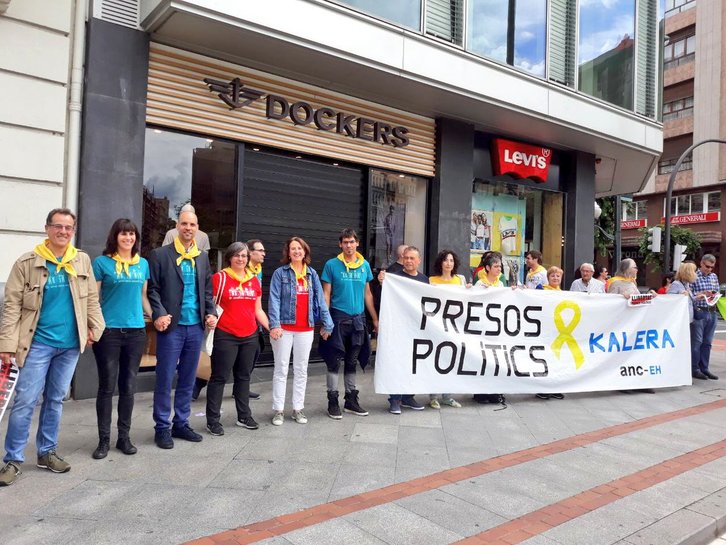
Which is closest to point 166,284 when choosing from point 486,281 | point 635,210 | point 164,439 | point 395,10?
point 164,439

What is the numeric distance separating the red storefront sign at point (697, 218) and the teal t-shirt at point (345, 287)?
3855 centimetres

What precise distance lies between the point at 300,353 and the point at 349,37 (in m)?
4.32

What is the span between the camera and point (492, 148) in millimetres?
10812

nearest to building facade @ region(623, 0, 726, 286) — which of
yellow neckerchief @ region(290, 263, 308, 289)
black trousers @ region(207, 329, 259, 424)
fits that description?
yellow neckerchief @ region(290, 263, 308, 289)

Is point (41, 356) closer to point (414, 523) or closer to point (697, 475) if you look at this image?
point (414, 523)

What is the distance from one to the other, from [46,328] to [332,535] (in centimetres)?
244

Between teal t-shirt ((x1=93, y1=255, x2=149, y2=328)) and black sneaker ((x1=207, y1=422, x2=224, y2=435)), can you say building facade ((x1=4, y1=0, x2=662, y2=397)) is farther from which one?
teal t-shirt ((x1=93, y1=255, x2=149, y2=328))

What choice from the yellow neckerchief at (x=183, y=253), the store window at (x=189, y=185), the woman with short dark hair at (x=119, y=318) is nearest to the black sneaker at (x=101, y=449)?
the woman with short dark hair at (x=119, y=318)

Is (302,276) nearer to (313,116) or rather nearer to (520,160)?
(313,116)

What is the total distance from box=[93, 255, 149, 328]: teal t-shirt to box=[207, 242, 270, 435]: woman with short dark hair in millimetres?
833

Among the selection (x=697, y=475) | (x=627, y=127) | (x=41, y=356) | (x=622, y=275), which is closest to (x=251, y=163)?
(x=41, y=356)

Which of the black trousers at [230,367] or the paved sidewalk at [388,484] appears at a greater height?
the black trousers at [230,367]

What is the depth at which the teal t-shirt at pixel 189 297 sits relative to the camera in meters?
4.82

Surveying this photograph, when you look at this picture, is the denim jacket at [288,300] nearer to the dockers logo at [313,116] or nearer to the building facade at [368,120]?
the building facade at [368,120]
